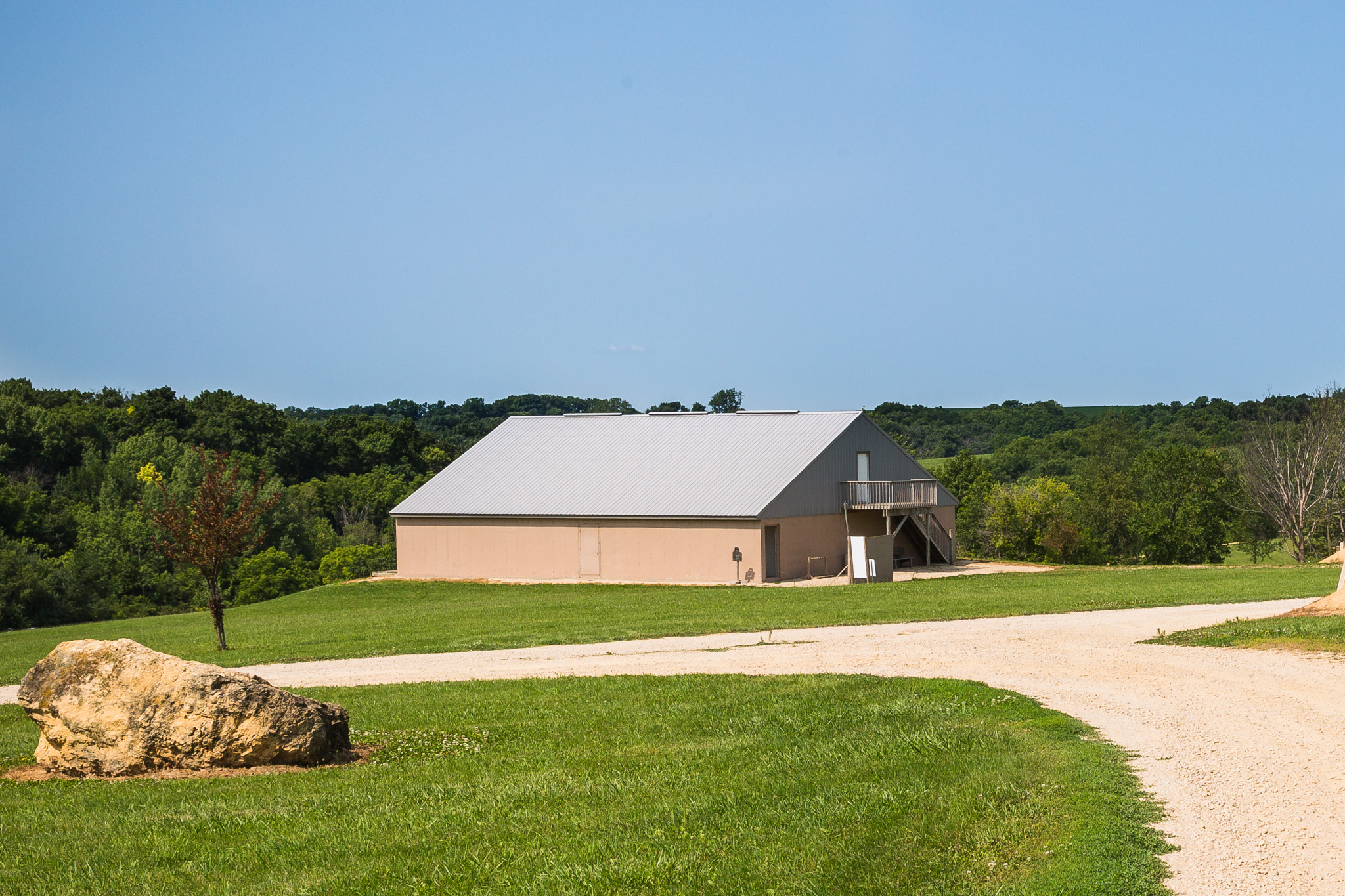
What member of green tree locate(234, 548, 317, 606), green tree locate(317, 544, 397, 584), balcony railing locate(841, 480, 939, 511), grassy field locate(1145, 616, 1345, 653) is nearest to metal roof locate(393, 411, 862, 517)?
balcony railing locate(841, 480, 939, 511)

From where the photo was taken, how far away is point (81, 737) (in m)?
10.6

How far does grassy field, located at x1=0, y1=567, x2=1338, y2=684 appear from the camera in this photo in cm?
2295

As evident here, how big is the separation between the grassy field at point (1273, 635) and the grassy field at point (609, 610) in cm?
574

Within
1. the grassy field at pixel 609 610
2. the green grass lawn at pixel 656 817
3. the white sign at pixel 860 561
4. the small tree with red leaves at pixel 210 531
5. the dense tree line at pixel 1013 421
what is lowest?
the green grass lawn at pixel 656 817

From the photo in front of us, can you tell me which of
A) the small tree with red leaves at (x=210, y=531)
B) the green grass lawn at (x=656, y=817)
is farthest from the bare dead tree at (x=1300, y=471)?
the green grass lawn at (x=656, y=817)

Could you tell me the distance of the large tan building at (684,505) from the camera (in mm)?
40344

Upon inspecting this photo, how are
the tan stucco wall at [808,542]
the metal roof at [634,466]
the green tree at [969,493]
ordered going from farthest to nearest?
1. the green tree at [969,493]
2. the metal roof at [634,466]
3. the tan stucco wall at [808,542]

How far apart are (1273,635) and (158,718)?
1386 cm

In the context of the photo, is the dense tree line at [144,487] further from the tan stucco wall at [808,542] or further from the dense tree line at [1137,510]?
the dense tree line at [1137,510]

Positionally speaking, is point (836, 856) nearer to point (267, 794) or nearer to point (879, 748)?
point (879, 748)

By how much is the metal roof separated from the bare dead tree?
21522 millimetres

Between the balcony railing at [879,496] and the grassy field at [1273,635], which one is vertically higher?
the balcony railing at [879,496]

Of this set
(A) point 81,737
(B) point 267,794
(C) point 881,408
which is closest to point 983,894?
(B) point 267,794

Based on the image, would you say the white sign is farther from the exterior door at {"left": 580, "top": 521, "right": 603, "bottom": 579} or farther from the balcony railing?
the exterior door at {"left": 580, "top": 521, "right": 603, "bottom": 579}
